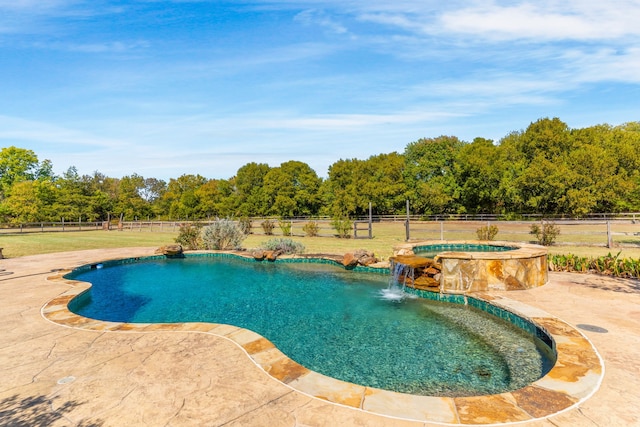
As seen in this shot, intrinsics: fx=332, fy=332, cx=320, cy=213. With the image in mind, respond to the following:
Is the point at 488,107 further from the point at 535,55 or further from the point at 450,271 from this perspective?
the point at 450,271

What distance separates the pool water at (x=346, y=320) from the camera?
4.12 m

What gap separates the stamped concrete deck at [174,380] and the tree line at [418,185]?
17951mm

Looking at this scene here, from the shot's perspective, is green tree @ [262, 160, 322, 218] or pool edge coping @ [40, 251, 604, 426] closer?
Answer: pool edge coping @ [40, 251, 604, 426]

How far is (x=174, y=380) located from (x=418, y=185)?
135 feet

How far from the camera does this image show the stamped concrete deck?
272cm

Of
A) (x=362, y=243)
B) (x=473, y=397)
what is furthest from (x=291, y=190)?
(x=473, y=397)

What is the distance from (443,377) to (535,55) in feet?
45.8

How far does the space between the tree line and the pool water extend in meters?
13.7

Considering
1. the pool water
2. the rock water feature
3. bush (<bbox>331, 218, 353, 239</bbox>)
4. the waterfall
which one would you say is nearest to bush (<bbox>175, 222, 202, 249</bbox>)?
the pool water

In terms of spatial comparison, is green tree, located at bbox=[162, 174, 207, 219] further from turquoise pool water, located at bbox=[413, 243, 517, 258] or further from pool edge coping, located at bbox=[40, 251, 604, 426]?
pool edge coping, located at bbox=[40, 251, 604, 426]

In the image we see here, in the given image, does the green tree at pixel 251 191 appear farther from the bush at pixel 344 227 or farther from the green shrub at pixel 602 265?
the green shrub at pixel 602 265

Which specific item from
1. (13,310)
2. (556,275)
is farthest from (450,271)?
(13,310)

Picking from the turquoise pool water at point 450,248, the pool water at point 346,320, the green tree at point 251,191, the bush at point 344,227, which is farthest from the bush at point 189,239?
the green tree at point 251,191

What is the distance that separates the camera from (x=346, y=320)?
20.2 feet
